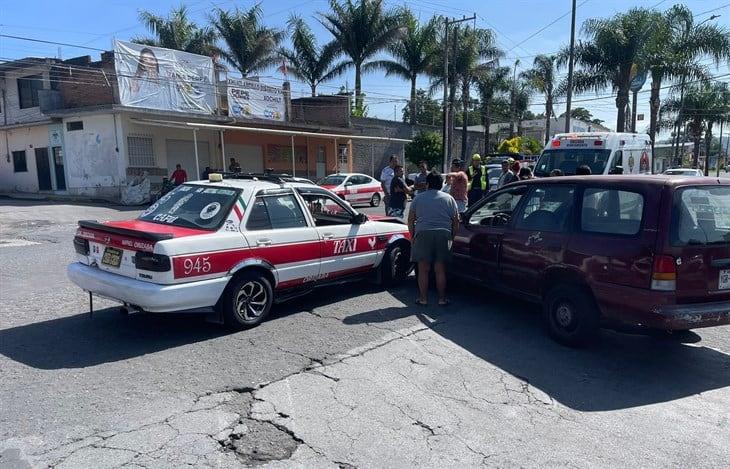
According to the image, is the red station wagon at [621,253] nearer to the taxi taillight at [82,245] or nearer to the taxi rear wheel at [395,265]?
the taxi rear wheel at [395,265]

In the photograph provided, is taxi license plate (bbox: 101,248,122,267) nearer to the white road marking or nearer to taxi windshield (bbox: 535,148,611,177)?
the white road marking

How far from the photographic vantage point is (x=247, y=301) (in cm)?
570

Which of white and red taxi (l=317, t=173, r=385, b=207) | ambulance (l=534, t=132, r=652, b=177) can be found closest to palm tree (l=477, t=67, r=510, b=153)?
white and red taxi (l=317, t=173, r=385, b=207)

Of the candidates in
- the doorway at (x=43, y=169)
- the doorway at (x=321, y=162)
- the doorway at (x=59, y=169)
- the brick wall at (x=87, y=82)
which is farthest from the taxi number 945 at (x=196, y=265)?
the doorway at (x=321, y=162)

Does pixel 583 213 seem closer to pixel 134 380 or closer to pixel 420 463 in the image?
pixel 420 463

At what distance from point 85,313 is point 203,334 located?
1.72 m

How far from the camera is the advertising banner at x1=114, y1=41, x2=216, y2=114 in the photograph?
19.8m

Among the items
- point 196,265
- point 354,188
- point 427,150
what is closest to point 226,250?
point 196,265

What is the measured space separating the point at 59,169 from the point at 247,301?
20.6 meters

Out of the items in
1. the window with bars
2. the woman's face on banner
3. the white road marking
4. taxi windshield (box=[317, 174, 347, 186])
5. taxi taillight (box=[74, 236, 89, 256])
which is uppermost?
the woman's face on banner

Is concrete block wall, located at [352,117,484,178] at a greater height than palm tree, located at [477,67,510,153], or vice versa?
palm tree, located at [477,67,510,153]

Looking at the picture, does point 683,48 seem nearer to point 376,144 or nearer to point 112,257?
point 376,144

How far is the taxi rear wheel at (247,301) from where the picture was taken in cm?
552

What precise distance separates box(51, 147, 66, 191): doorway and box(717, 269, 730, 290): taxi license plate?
23.3 metres
